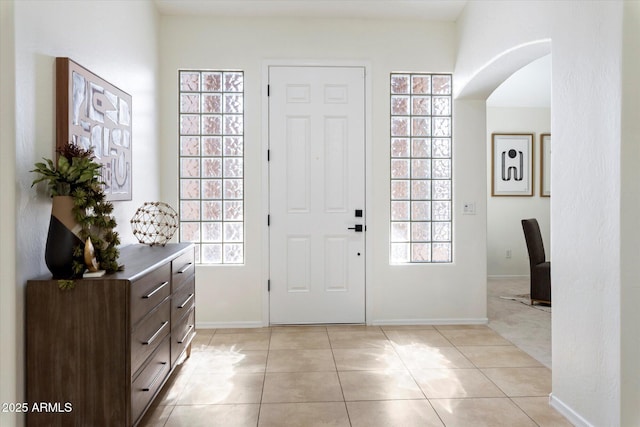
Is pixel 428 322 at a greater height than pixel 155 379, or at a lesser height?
lesser

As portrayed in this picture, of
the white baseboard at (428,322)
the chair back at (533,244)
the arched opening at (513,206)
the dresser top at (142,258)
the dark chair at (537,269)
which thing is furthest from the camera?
the arched opening at (513,206)

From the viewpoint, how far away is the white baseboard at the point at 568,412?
226 cm

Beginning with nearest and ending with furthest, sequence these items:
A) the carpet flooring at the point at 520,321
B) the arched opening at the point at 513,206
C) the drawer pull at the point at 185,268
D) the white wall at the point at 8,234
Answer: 1. the white wall at the point at 8,234
2. the drawer pull at the point at 185,268
3. the carpet flooring at the point at 520,321
4. the arched opening at the point at 513,206

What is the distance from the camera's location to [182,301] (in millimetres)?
2908

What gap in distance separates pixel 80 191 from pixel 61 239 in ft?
0.72

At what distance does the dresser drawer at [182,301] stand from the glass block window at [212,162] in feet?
2.98

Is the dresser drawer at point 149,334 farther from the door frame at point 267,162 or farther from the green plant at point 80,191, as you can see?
the door frame at point 267,162

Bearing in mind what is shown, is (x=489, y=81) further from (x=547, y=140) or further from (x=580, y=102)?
(x=547, y=140)

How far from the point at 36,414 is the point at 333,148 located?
9.68 feet

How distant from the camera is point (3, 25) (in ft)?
5.86

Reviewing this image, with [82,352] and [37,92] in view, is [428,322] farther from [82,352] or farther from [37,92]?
[37,92]

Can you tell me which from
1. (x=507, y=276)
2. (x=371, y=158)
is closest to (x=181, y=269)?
(x=371, y=158)

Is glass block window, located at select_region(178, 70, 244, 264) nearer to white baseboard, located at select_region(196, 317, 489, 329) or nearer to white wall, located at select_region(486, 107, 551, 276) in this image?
white baseboard, located at select_region(196, 317, 489, 329)

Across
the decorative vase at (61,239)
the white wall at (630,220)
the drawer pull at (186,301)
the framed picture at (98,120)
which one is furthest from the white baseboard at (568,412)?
the framed picture at (98,120)
